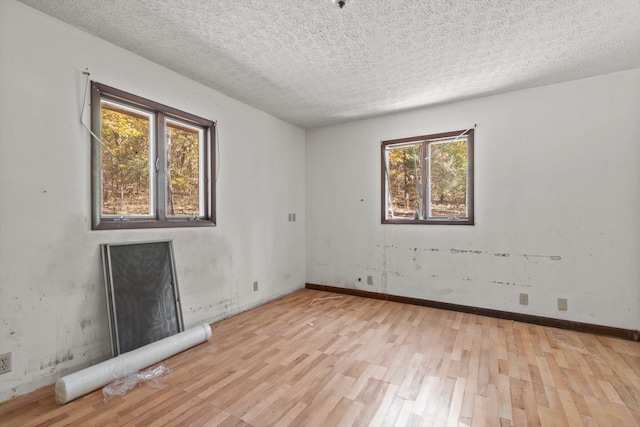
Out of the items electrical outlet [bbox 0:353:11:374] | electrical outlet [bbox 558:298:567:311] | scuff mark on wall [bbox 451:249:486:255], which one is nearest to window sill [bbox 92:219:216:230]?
electrical outlet [bbox 0:353:11:374]

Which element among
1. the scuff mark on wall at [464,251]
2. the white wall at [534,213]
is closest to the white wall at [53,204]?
the white wall at [534,213]

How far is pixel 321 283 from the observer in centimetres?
473

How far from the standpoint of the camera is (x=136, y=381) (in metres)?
2.10

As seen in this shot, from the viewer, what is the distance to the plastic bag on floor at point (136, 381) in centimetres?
197

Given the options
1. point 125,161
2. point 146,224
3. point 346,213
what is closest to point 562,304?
point 346,213

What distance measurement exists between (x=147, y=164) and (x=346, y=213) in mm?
2814

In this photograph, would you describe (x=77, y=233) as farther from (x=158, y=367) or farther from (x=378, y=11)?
(x=378, y=11)

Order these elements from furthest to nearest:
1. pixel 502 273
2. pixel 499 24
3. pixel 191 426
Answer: pixel 502 273 < pixel 499 24 < pixel 191 426

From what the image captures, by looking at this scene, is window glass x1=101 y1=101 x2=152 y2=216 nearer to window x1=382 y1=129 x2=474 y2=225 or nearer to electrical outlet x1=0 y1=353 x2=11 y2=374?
electrical outlet x1=0 y1=353 x2=11 y2=374

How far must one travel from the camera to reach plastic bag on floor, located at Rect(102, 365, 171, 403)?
1966mm

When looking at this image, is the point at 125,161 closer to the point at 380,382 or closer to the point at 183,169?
the point at 183,169

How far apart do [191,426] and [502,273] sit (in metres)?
3.51

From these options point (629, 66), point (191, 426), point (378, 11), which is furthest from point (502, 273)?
point (191, 426)

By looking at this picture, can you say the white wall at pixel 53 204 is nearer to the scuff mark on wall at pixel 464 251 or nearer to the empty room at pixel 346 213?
the empty room at pixel 346 213
